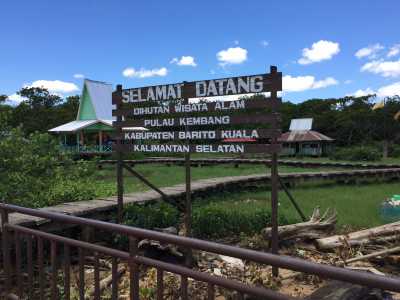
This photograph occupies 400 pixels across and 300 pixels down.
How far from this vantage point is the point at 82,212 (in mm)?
6387

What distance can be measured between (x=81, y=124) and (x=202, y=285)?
1205 inches

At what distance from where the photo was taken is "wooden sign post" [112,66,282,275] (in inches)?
207

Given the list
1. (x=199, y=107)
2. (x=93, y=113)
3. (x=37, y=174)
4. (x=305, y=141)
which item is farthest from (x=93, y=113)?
(x=199, y=107)

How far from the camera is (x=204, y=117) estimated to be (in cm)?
576

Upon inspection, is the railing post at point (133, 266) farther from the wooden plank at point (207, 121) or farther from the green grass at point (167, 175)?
the green grass at point (167, 175)

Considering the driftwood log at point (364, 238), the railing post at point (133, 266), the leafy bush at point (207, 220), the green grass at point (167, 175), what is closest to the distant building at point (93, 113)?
the green grass at point (167, 175)

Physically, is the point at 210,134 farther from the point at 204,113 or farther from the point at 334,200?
the point at 334,200

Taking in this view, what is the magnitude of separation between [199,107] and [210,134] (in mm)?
389

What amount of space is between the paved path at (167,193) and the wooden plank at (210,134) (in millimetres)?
1201

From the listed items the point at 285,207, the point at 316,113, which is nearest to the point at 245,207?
the point at 285,207

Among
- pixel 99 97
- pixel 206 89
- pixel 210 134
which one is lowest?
pixel 210 134

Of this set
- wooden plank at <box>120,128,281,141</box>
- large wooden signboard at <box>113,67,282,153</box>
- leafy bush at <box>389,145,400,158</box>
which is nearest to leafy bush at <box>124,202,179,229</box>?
large wooden signboard at <box>113,67,282,153</box>

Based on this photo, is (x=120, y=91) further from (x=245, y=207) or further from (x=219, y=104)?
(x=245, y=207)

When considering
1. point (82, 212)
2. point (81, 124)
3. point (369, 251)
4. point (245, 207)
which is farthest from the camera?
point (81, 124)
